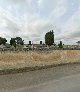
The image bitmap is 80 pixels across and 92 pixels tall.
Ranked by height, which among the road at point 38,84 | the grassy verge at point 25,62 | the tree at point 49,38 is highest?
the tree at point 49,38

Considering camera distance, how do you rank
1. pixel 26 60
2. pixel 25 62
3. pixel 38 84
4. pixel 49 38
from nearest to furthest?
pixel 38 84 → pixel 25 62 → pixel 26 60 → pixel 49 38

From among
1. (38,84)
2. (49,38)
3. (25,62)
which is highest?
(49,38)

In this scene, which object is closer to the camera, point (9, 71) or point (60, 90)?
point (60, 90)

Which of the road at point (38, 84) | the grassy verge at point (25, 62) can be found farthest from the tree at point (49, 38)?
the road at point (38, 84)

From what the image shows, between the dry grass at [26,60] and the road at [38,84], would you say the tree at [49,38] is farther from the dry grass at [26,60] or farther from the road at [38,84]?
the road at [38,84]

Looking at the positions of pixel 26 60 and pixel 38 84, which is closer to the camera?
pixel 38 84

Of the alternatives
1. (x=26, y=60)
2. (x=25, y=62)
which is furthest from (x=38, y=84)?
(x=26, y=60)

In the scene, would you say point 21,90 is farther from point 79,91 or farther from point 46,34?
point 46,34

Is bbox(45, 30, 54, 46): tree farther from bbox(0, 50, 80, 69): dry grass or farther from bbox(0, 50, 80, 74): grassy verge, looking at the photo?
bbox(0, 50, 80, 74): grassy verge

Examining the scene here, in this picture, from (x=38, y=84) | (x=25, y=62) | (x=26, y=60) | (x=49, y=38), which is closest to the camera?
(x=38, y=84)

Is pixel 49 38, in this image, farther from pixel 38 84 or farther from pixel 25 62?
pixel 38 84

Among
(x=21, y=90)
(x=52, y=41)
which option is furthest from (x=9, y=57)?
(x=52, y=41)

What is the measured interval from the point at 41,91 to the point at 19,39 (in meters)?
112

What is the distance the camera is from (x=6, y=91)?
8500 mm
